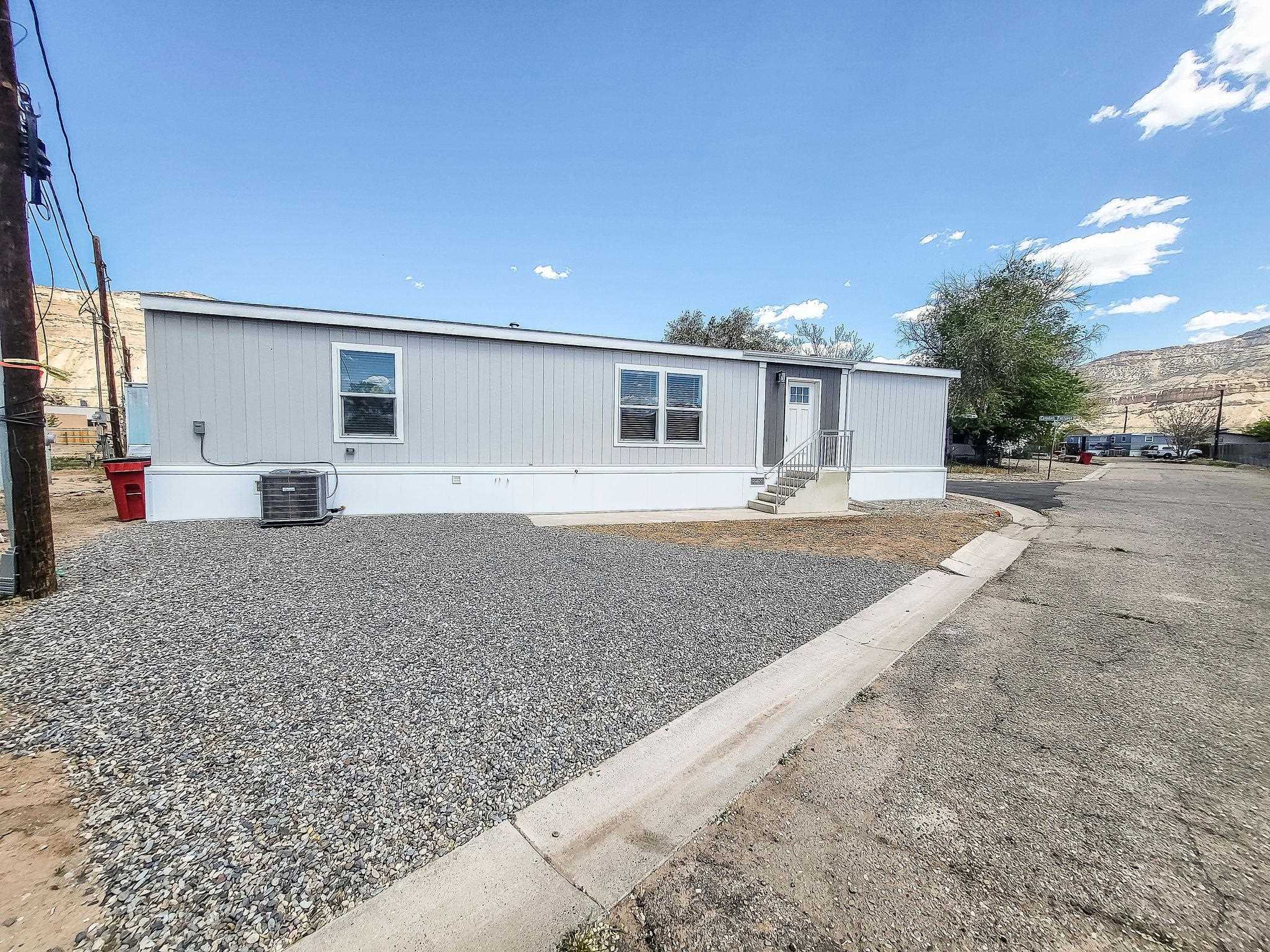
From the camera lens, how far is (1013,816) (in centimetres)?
198

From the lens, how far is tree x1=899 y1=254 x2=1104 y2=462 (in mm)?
21469

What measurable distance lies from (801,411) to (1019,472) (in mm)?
18306

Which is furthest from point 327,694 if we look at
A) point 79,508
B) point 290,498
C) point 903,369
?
point 903,369

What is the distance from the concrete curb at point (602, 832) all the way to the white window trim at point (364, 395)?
23.0 feet

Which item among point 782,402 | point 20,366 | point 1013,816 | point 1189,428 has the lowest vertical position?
point 1013,816

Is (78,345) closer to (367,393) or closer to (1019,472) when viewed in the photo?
(367,393)

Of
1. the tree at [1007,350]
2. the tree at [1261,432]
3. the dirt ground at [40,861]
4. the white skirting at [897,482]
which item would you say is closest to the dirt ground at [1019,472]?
the tree at [1007,350]

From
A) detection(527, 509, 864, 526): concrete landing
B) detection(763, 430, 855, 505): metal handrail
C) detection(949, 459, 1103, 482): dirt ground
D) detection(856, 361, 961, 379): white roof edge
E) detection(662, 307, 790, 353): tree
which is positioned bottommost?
detection(527, 509, 864, 526): concrete landing

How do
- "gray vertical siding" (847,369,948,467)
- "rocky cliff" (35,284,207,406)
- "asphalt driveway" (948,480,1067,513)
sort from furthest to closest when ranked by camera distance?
1. "rocky cliff" (35,284,207,406)
2. "asphalt driveway" (948,480,1067,513)
3. "gray vertical siding" (847,369,948,467)

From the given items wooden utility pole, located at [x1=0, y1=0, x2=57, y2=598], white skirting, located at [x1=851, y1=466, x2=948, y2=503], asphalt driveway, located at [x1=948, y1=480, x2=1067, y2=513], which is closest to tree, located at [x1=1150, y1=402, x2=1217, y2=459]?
asphalt driveway, located at [x1=948, y1=480, x2=1067, y2=513]

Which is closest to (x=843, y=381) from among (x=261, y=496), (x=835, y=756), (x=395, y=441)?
(x=395, y=441)

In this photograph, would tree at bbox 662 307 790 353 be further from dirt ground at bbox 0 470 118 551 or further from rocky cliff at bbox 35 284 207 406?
rocky cliff at bbox 35 284 207 406

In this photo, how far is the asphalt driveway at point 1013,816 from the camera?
152cm

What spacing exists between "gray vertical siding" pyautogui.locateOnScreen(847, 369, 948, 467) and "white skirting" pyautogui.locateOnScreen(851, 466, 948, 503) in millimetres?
137
